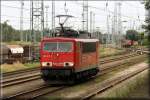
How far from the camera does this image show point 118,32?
320ft

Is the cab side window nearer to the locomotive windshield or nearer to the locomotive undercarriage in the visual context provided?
the locomotive windshield

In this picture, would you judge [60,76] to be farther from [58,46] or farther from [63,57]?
[58,46]

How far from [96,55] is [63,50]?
5.12m

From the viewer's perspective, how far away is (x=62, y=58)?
73.4ft

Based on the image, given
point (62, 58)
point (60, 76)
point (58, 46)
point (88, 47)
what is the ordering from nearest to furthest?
point (60, 76) → point (62, 58) → point (58, 46) → point (88, 47)

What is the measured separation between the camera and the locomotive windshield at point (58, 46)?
22.6 meters

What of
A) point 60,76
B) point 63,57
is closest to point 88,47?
point 63,57

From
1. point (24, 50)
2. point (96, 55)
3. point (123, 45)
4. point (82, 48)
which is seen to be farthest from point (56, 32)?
point (123, 45)

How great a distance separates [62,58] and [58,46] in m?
0.79

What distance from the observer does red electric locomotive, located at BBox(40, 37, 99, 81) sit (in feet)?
72.6

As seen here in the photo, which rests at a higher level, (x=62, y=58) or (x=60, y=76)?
(x=62, y=58)

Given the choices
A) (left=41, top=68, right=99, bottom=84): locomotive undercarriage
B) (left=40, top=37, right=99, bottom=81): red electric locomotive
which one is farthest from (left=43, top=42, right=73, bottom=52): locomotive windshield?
(left=41, top=68, right=99, bottom=84): locomotive undercarriage

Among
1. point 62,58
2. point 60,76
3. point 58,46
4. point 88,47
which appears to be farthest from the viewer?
point 88,47

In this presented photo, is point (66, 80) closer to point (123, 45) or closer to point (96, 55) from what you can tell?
point (96, 55)
